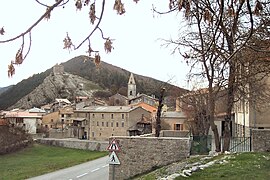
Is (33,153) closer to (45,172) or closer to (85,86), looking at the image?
(45,172)

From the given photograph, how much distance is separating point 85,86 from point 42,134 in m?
84.9

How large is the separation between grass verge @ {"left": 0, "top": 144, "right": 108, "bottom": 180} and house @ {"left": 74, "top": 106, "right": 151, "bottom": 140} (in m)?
18.8

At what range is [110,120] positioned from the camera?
265ft

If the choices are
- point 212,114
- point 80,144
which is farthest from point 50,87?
point 212,114

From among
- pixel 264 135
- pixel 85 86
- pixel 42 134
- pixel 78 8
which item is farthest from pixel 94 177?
pixel 85 86

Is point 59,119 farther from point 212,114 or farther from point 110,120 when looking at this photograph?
point 212,114

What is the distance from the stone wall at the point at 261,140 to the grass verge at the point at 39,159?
59.3 feet

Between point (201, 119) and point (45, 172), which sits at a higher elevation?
point (201, 119)

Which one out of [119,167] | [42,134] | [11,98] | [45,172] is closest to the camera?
[119,167]

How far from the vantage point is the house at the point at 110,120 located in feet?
259

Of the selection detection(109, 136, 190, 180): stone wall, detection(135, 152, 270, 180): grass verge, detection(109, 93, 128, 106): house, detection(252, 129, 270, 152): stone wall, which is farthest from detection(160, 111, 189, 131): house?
detection(109, 93, 128, 106): house

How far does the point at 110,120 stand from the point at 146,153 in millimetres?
59340

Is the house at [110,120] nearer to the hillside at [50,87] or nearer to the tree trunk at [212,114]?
the hillside at [50,87]

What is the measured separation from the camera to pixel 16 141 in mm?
57875
